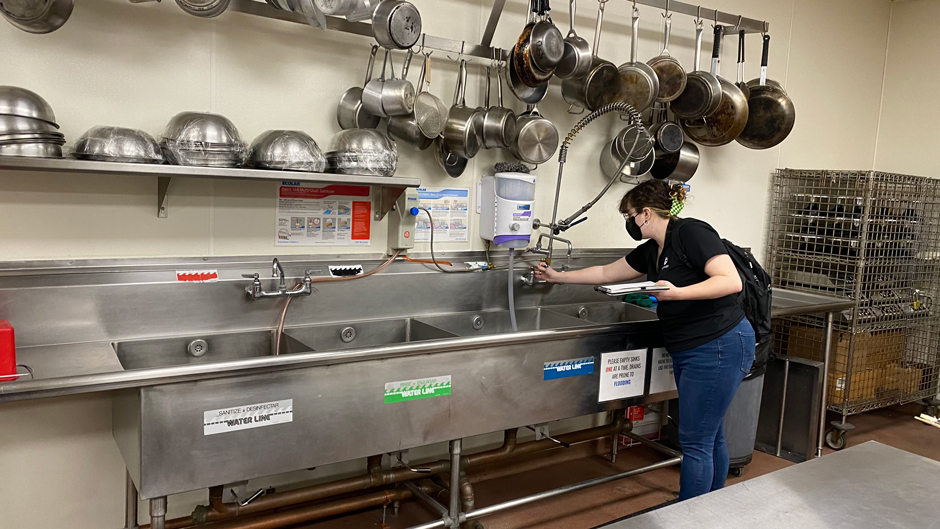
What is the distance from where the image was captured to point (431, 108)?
2.56 meters

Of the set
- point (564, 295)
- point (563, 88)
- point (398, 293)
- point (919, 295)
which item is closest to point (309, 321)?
point (398, 293)

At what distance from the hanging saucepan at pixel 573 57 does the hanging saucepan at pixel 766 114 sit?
1239 mm

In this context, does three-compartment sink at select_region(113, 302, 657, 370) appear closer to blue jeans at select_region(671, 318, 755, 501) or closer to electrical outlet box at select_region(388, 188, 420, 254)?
electrical outlet box at select_region(388, 188, 420, 254)

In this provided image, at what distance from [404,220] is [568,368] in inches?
34.9

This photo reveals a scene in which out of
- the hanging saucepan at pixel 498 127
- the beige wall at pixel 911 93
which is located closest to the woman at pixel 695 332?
the hanging saucepan at pixel 498 127

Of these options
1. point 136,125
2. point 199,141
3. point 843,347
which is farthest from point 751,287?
point 136,125

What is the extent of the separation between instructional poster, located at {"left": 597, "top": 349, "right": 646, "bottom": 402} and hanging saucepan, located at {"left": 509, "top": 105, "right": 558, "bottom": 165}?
0.92m

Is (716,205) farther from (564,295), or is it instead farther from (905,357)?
(905,357)

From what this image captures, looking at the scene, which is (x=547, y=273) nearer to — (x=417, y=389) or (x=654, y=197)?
(x=654, y=197)

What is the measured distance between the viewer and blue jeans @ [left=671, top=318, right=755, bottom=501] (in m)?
2.51

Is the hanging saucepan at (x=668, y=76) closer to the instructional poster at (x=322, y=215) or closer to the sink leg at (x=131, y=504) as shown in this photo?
the instructional poster at (x=322, y=215)

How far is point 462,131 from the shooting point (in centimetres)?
272

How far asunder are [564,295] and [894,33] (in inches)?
132

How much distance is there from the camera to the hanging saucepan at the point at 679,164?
351cm
